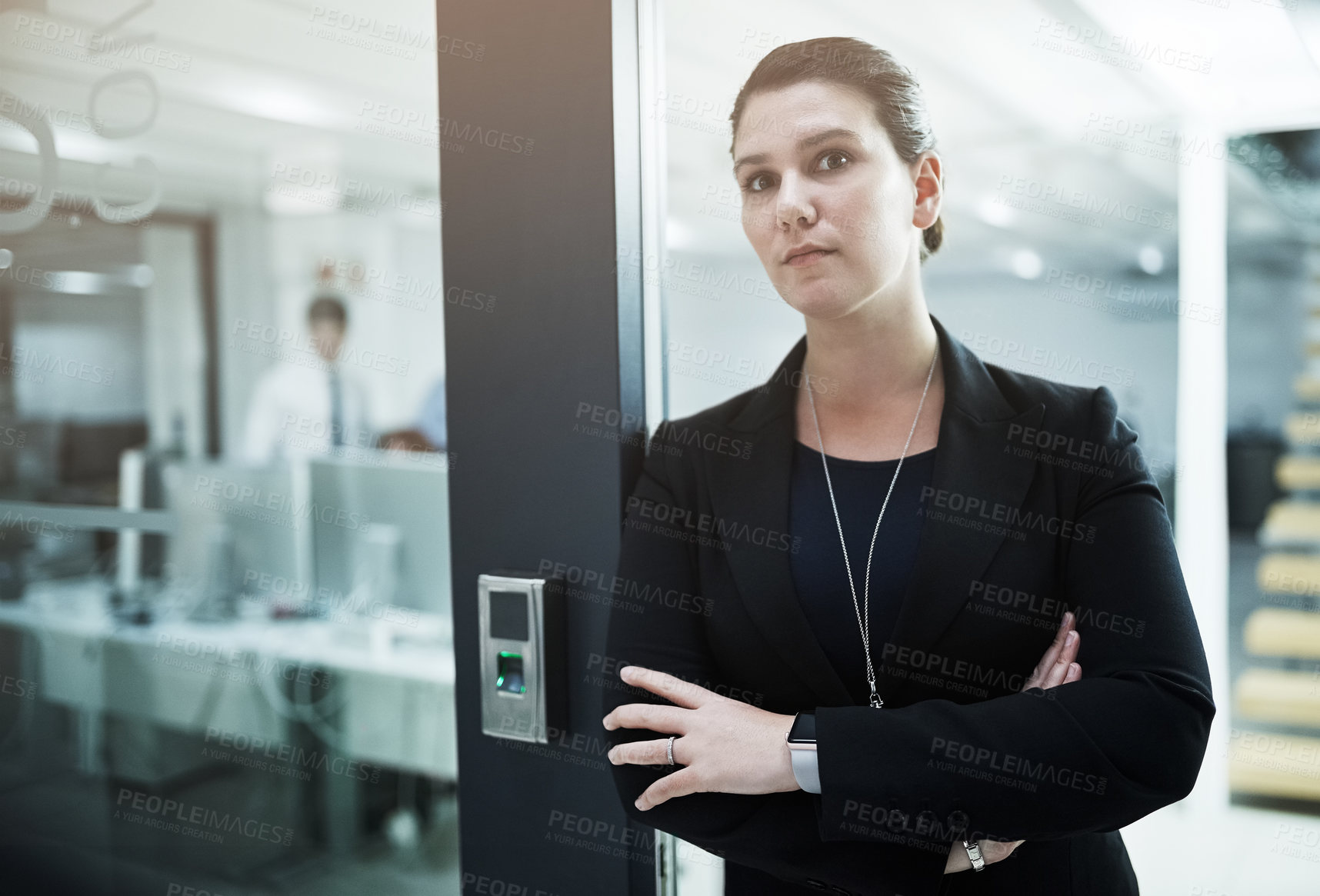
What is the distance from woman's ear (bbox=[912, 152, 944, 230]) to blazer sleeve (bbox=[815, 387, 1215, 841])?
1.29 ft

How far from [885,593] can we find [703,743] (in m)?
0.27

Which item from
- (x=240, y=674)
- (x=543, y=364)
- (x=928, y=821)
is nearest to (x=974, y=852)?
(x=928, y=821)

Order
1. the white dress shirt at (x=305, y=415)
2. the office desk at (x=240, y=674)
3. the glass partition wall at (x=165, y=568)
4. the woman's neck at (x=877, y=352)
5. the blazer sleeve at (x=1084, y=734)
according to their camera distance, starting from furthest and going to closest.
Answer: the white dress shirt at (x=305, y=415), the office desk at (x=240, y=674), the glass partition wall at (x=165, y=568), the woman's neck at (x=877, y=352), the blazer sleeve at (x=1084, y=734)

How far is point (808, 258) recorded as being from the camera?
1104mm

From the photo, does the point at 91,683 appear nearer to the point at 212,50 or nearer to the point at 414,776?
the point at 414,776

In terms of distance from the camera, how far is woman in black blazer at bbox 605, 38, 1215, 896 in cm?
95

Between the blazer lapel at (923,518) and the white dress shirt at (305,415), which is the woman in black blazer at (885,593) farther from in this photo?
the white dress shirt at (305,415)

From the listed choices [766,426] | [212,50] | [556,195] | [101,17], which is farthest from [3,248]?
[766,426]

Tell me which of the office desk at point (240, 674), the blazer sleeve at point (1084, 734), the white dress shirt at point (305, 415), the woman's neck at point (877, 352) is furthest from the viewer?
the white dress shirt at point (305, 415)

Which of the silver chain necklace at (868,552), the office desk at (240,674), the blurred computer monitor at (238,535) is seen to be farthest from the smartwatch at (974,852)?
the blurred computer monitor at (238,535)

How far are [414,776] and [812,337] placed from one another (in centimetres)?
165

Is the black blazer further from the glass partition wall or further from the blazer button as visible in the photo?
the glass partition wall

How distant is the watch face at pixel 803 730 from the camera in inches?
39.2

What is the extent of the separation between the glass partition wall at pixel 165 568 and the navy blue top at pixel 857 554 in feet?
1.83
